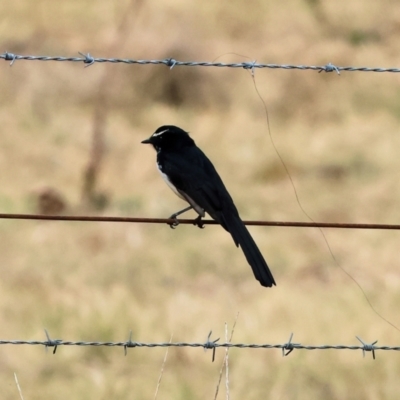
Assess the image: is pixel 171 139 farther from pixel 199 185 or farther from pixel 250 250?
pixel 250 250

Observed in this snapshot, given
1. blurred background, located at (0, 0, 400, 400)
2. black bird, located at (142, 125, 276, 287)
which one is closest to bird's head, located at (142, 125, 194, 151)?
black bird, located at (142, 125, 276, 287)

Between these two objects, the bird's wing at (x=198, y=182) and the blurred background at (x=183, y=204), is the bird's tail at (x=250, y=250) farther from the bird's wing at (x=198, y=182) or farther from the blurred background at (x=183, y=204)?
the blurred background at (x=183, y=204)

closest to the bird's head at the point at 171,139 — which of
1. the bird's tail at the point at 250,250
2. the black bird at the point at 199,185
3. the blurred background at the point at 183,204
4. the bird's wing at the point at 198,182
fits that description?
the black bird at the point at 199,185

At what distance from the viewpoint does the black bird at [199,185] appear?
22.0 feet

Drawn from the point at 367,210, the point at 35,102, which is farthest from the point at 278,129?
the point at 35,102

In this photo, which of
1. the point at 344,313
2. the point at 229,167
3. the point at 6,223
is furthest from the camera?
the point at 229,167

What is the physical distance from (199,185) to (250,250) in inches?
29.4

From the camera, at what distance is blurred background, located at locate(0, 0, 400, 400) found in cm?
1339

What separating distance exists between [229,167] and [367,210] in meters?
2.80

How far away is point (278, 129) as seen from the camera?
71.7 ft

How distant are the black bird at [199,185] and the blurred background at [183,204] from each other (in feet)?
17.0

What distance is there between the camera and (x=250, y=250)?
664 cm

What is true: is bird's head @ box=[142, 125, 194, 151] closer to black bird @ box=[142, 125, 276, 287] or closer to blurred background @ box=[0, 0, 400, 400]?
black bird @ box=[142, 125, 276, 287]

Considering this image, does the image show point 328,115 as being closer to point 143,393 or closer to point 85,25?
point 85,25
